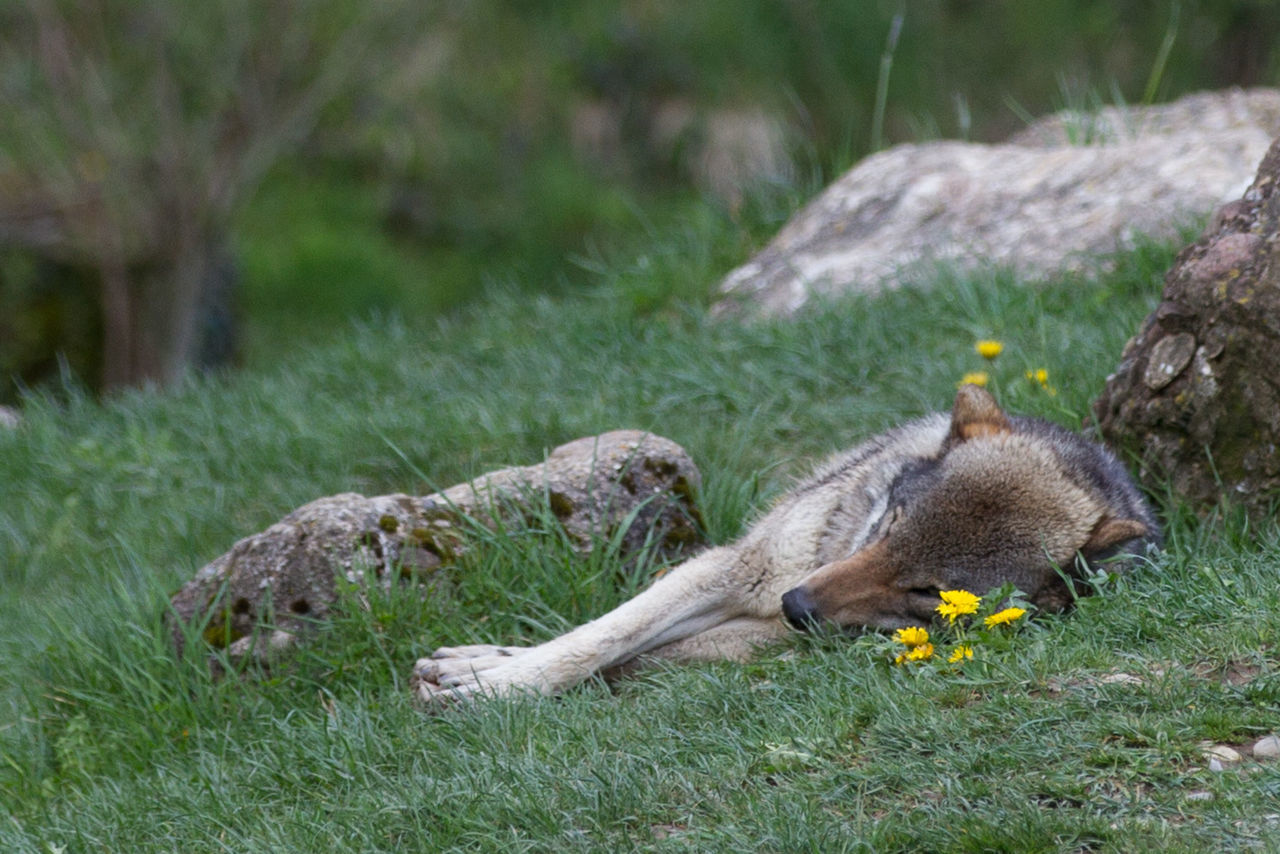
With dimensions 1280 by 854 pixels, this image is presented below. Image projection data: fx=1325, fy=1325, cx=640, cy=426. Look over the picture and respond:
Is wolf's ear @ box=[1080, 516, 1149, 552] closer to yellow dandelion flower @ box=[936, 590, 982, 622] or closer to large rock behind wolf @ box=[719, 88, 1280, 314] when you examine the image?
yellow dandelion flower @ box=[936, 590, 982, 622]

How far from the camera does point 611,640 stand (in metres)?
4.28

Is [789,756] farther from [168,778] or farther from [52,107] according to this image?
[52,107]

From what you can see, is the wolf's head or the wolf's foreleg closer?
the wolf's head

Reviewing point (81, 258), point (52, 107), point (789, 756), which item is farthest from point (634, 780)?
point (81, 258)

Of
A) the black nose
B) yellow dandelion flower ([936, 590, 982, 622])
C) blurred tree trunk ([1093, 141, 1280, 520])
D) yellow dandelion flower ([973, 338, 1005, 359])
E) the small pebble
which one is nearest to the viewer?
the small pebble

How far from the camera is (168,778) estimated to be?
405 cm

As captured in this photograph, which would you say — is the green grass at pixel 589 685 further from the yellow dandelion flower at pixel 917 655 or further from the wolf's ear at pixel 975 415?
the wolf's ear at pixel 975 415

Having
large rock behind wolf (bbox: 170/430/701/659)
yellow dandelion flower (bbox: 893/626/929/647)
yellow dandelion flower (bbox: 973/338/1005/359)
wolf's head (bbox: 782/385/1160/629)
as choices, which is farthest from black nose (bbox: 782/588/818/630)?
yellow dandelion flower (bbox: 973/338/1005/359)

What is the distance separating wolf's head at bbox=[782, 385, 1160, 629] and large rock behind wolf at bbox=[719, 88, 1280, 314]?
3.02 meters

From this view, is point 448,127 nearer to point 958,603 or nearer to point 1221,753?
point 958,603

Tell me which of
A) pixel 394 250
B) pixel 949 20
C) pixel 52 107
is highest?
pixel 52 107

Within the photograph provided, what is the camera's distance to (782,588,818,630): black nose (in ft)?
13.0

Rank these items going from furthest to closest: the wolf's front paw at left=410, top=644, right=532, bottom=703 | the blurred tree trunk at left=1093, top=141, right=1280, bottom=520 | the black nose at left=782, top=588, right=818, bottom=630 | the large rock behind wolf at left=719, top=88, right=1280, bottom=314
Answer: the large rock behind wolf at left=719, top=88, right=1280, bottom=314 → the blurred tree trunk at left=1093, top=141, right=1280, bottom=520 → the wolf's front paw at left=410, top=644, right=532, bottom=703 → the black nose at left=782, top=588, right=818, bottom=630

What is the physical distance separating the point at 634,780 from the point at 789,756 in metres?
0.39
